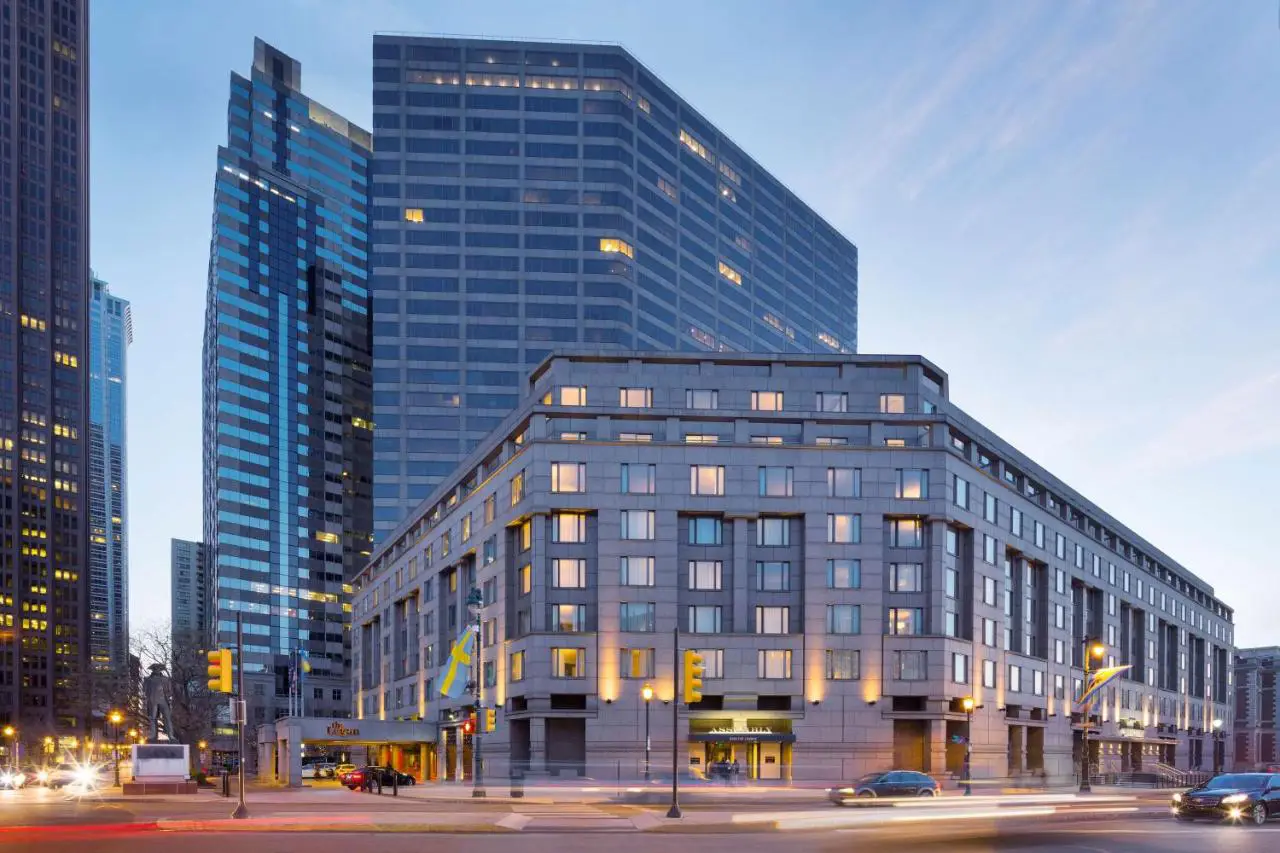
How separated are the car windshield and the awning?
149 ft

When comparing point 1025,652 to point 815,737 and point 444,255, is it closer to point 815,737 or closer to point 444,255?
point 815,737

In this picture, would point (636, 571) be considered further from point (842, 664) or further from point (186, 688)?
point (186, 688)

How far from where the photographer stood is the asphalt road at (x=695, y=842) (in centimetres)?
2833

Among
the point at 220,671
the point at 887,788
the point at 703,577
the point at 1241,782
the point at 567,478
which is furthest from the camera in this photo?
the point at 703,577

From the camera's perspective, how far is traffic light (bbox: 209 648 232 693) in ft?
115

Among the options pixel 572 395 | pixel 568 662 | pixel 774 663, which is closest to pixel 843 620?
pixel 774 663

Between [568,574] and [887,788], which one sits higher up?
[568,574]

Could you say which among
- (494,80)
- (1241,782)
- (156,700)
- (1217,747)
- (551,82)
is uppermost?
(494,80)

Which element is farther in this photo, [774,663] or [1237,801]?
[774,663]

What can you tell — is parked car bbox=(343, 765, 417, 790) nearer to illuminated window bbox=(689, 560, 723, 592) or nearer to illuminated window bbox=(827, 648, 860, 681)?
illuminated window bbox=(689, 560, 723, 592)

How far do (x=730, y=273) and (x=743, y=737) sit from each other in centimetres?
12169

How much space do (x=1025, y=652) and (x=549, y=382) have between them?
1918 inches

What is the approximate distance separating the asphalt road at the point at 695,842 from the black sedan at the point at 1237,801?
2.10 m

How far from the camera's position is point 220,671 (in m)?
35.9
